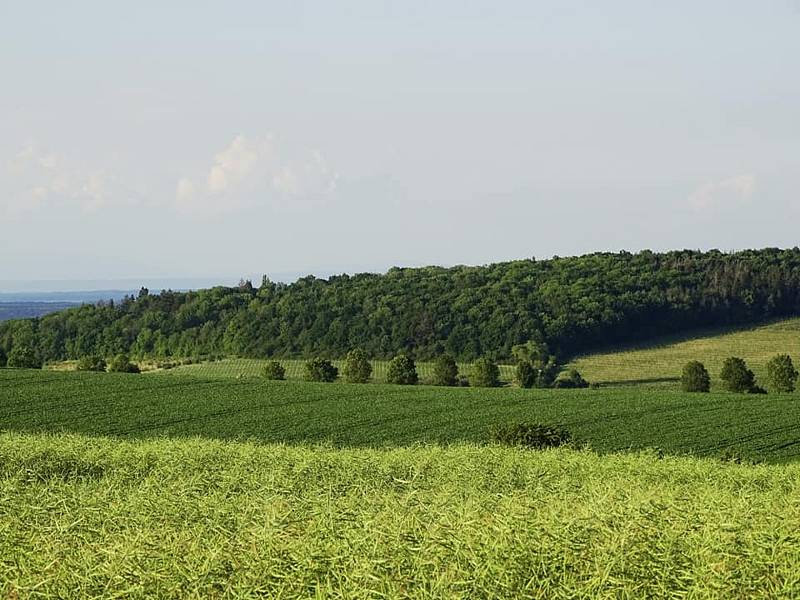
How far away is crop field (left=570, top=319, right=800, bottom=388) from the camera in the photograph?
8088cm

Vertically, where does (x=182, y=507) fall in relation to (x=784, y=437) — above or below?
above

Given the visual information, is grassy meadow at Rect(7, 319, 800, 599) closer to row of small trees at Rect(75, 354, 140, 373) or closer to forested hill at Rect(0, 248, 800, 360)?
row of small trees at Rect(75, 354, 140, 373)

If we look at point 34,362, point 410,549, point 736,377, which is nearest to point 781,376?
point 736,377

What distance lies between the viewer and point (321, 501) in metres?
6.39

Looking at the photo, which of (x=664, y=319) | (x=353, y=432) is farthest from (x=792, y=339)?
(x=353, y=432)

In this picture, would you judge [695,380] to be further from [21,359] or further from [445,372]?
[21,359]

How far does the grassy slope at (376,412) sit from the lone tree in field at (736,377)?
411 inches

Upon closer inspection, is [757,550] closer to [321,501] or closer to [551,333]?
[321,501]

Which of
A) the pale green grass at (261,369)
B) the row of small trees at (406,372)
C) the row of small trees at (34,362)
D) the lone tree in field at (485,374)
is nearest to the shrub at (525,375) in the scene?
the row of small trees at (406,372)

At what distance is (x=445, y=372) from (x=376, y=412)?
23.6 m

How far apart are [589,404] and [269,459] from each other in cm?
3931

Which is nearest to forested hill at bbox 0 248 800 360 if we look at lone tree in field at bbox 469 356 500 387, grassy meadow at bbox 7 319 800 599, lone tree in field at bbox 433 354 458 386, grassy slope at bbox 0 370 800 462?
lone tree in field at bbox 433 354 458 386

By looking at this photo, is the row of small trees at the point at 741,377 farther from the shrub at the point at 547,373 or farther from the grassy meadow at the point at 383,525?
the grassy meadow at the point at 383,525

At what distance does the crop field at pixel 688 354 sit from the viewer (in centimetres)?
8088
